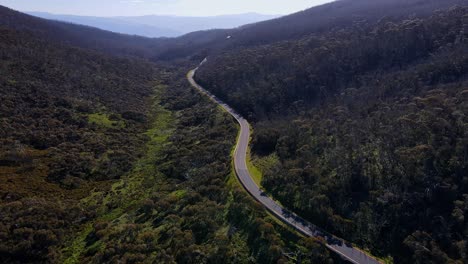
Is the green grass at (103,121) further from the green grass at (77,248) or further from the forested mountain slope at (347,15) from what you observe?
the forested mountain slope at (347,15)

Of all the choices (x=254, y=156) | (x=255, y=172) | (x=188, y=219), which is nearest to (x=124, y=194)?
(x=188, y=219)

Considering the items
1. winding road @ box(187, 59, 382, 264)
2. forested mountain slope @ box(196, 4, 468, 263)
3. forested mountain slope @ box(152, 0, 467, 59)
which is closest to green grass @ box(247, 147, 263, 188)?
winding road @ box(187, 59, 382, 264)

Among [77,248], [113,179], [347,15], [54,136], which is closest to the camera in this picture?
[77,248]

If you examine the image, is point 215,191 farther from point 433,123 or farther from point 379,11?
point 379,11

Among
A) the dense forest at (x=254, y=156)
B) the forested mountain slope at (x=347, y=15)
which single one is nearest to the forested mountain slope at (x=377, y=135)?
the dense forest at (x=254, y=156)

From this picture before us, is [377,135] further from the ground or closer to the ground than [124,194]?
further from the ground

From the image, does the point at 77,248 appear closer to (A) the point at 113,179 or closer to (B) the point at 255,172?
(A) the point at 113,179

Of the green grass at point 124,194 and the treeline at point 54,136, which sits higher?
the treeline at point 54,136
